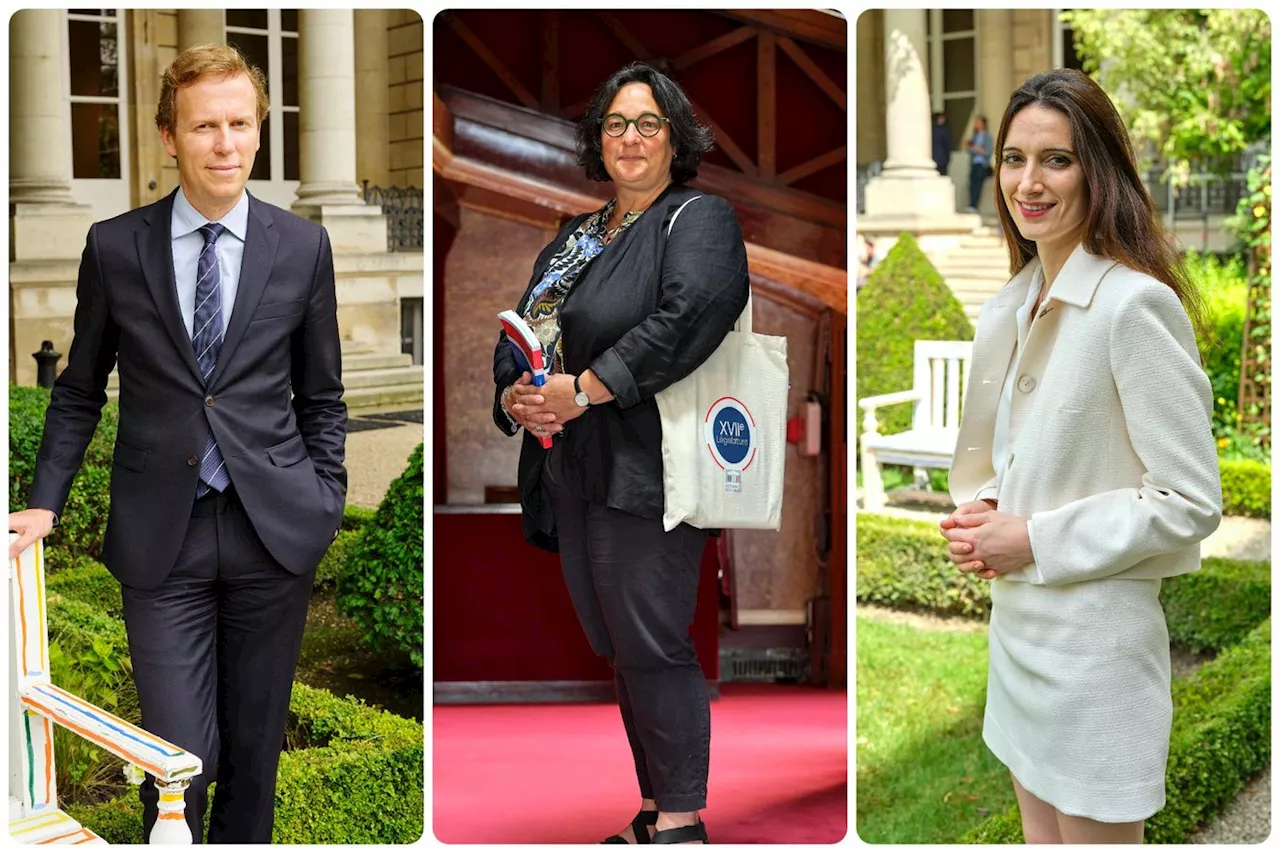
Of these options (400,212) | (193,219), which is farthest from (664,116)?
(193,219)

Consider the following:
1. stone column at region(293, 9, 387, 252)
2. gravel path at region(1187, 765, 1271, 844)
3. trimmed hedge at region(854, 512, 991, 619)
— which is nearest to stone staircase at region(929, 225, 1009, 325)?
trimmed hedge at region(854, 512, 991, 619)

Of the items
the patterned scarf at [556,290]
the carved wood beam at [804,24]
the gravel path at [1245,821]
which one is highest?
the carved wood beam at [804,24]

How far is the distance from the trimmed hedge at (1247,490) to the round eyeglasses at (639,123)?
5535 millimetres

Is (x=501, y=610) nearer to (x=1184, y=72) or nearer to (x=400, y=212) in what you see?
(x=400, y=212)

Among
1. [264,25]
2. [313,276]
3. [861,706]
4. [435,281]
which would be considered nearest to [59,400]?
[313,276]

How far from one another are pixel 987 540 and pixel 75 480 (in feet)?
8.08

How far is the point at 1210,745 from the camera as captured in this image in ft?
16.0

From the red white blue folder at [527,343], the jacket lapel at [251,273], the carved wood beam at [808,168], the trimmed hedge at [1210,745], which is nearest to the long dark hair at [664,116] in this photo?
the red white blue folder at [527,343]

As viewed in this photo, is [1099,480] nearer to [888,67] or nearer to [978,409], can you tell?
[978,409]

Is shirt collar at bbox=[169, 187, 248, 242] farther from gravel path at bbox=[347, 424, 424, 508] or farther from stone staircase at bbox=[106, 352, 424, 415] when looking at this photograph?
gravel path at bbox=[347, 424, 424, 508]

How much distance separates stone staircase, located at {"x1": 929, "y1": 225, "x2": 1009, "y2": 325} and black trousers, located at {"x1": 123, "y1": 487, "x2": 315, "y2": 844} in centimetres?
487

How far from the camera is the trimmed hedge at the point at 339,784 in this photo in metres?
3.76

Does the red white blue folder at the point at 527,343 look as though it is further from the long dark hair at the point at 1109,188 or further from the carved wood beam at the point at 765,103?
the carved wood beam at the point at 765,103

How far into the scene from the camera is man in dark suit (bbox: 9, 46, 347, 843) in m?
3.13
